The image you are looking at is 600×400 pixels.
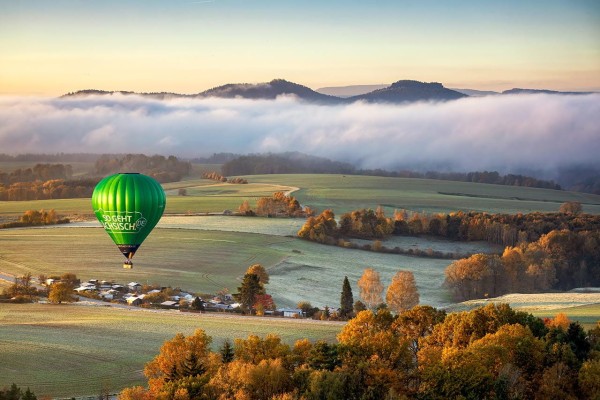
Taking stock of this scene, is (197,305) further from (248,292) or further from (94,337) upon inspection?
(94,337)

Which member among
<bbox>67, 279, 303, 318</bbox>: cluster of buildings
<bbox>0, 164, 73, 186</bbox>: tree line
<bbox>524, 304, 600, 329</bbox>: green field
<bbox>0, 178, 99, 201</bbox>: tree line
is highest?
<bbox>0, 164, 73, 186</bbox>: tree line

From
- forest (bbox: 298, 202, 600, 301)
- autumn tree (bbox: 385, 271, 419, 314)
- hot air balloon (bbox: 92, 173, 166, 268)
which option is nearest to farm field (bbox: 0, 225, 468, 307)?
forest (bbox: 298, 202, 600, 301)

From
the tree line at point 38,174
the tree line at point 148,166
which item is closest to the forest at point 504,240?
the tree line at point 148,166

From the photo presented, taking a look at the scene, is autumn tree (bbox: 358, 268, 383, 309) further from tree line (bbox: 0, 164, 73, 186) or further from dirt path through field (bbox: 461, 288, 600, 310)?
tree line (bbox: 0, 164, 73, 186)

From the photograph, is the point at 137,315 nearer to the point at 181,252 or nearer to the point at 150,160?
the point at 181,252

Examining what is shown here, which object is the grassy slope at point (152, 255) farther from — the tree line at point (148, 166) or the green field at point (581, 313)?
the tree line at point (148, 166)

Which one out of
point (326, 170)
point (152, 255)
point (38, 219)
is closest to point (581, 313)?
point (152, 255)
